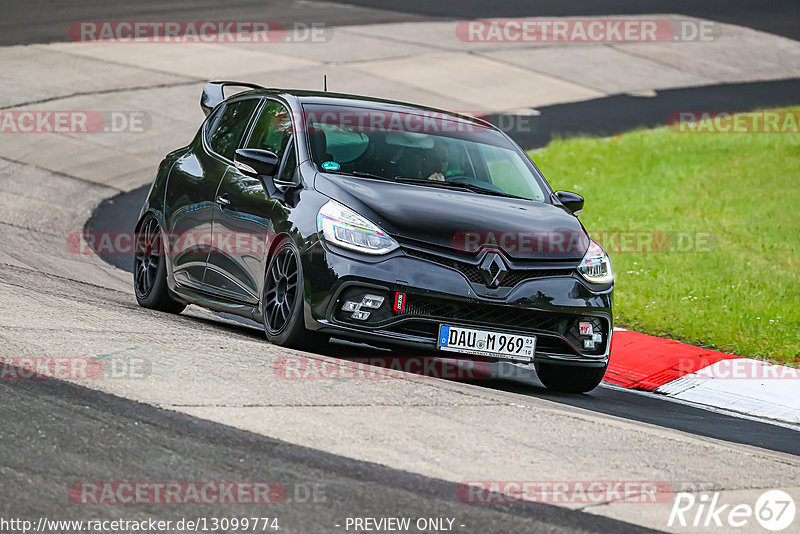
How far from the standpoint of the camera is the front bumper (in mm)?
7266

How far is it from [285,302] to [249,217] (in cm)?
82

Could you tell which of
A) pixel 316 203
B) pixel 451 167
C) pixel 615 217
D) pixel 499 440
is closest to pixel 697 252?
pixel 615 217

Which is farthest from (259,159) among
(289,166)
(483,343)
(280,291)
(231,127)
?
(483,343)

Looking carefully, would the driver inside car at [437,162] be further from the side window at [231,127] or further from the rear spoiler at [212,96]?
the rear spoiler at [212,96]

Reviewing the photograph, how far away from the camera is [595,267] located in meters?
7.91

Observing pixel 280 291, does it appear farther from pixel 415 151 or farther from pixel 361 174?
pixel 415 151

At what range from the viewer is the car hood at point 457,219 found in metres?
7.40

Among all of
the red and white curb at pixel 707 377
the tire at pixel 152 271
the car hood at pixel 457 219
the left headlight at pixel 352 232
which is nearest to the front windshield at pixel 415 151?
the car hood at pixel 457 219

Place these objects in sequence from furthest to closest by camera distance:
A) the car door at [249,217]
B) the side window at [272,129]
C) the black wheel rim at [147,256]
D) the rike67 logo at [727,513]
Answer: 1. the black wheel rim at [147,256]
2. the side window at [272,129]
3. the car door at [249,217]
4. the rike67 logo at [727,513]

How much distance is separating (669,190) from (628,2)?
21.7 metres

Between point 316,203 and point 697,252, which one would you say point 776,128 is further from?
point 316,203

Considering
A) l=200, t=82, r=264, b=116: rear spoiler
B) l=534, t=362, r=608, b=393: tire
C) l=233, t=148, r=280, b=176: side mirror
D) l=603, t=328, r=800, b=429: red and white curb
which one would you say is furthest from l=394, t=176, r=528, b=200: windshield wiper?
l=200, t=82, r=264, b=116: rear spoiler

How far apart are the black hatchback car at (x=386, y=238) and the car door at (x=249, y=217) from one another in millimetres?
13

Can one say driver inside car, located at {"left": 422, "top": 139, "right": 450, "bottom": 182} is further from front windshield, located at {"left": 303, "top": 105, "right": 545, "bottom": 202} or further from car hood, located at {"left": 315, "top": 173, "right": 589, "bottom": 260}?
car hood, located at {"left": 315, "top": 173, "right": 589, "bottom": 260}
